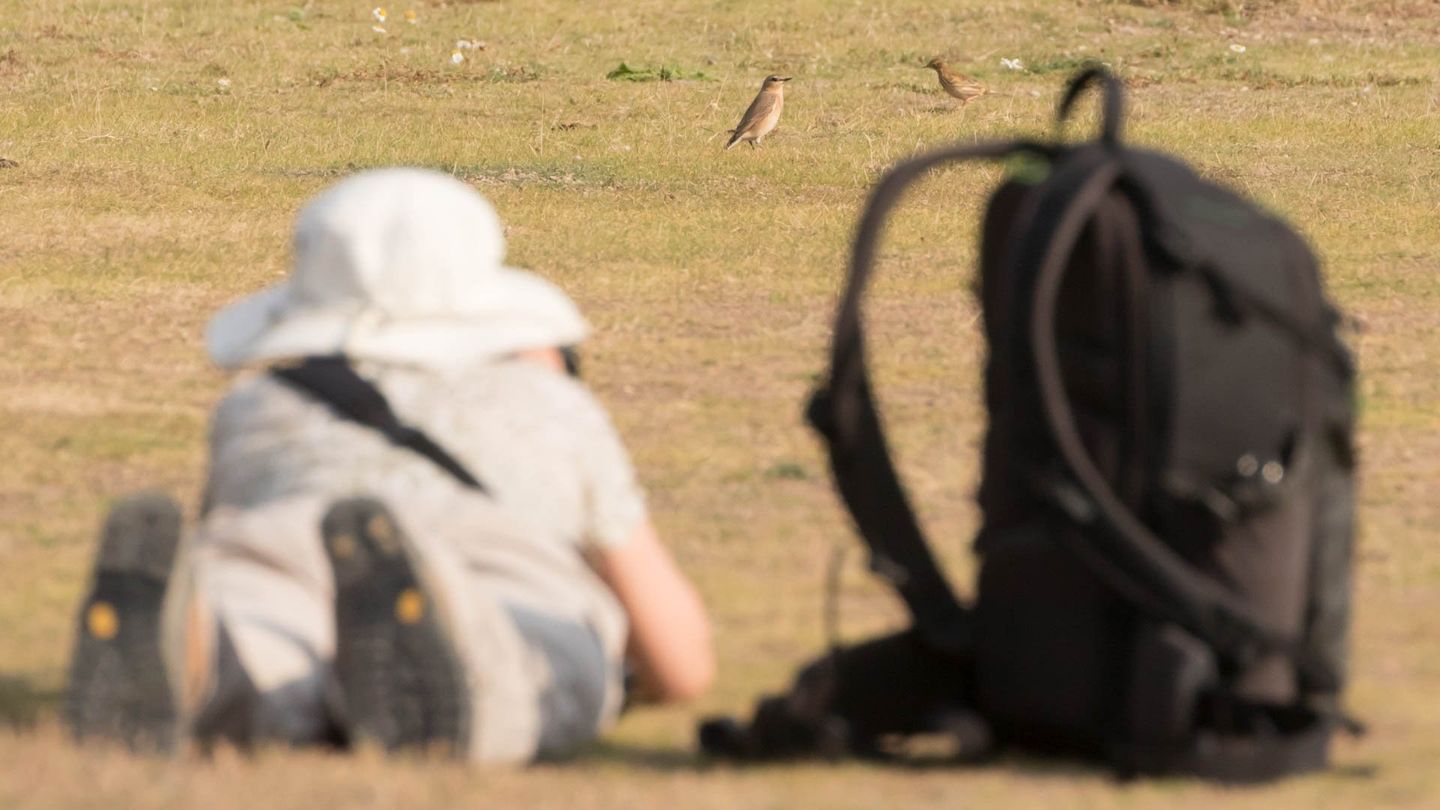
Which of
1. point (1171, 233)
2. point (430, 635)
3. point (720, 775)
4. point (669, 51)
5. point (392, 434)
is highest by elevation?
point (669, 51)

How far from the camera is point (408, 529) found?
9.01 ft

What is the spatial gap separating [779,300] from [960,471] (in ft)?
8.23

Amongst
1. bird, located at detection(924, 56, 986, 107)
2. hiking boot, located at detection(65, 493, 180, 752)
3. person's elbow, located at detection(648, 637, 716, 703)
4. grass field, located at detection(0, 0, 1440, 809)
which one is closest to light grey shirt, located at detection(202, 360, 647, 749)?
person's elbow, located at detection(648, 637, 716, 703)

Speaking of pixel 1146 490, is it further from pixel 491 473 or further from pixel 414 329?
pixel 414 329

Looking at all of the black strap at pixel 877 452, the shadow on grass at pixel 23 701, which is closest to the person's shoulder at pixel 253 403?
the shadow on grass at pixel 23 701

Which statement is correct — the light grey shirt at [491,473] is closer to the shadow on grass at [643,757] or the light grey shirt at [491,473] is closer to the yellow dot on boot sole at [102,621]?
the shadow on grass at [643,757]

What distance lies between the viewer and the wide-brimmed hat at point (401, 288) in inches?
124

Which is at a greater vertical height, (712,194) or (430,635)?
(712,194)

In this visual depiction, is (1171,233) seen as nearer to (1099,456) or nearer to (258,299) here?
(1099,456)

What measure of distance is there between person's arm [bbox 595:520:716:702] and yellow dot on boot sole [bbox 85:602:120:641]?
80 cm

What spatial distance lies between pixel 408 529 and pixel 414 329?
54 cm

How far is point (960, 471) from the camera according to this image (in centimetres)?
562

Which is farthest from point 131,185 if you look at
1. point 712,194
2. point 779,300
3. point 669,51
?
point 669,51

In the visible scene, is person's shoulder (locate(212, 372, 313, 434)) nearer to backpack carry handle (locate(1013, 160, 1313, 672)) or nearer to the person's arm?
the person's arm
